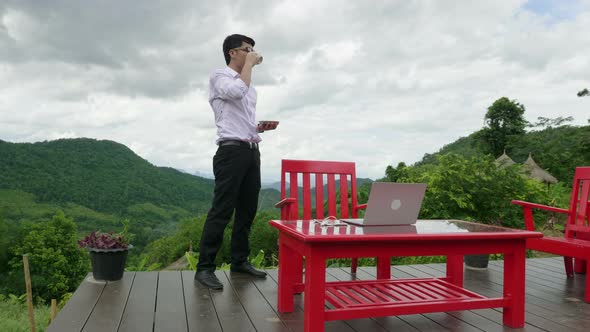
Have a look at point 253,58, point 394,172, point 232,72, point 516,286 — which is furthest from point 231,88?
point 394,172

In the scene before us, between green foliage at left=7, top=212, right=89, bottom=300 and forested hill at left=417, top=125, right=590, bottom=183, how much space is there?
631 inches

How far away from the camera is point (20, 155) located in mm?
25562

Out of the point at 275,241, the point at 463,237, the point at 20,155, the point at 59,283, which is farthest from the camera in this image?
the point at 20,155

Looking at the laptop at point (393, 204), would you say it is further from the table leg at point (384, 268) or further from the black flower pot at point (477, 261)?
the black flower pot at point (477, 261)

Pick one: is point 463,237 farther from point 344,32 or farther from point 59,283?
point 59,283

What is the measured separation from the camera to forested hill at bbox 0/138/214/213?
2312 cm

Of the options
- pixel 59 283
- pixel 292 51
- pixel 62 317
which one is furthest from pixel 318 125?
pixel 59 283

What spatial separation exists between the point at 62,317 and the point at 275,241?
488 cm

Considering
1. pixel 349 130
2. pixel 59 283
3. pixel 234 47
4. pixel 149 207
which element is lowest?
pixel 59 283

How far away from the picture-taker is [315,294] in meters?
2.21

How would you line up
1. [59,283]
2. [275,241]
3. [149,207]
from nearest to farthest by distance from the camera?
1. [275,241]
2. [59,283]
3. [149,207]

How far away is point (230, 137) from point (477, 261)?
265 centimetres

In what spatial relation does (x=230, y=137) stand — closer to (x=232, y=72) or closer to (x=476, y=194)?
(x=232, y=72)

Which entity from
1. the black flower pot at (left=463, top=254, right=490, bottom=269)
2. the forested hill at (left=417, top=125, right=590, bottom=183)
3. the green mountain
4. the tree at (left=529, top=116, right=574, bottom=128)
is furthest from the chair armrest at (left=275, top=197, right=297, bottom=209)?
the tree at (left=529, top=116, right=574, bottom=128)
